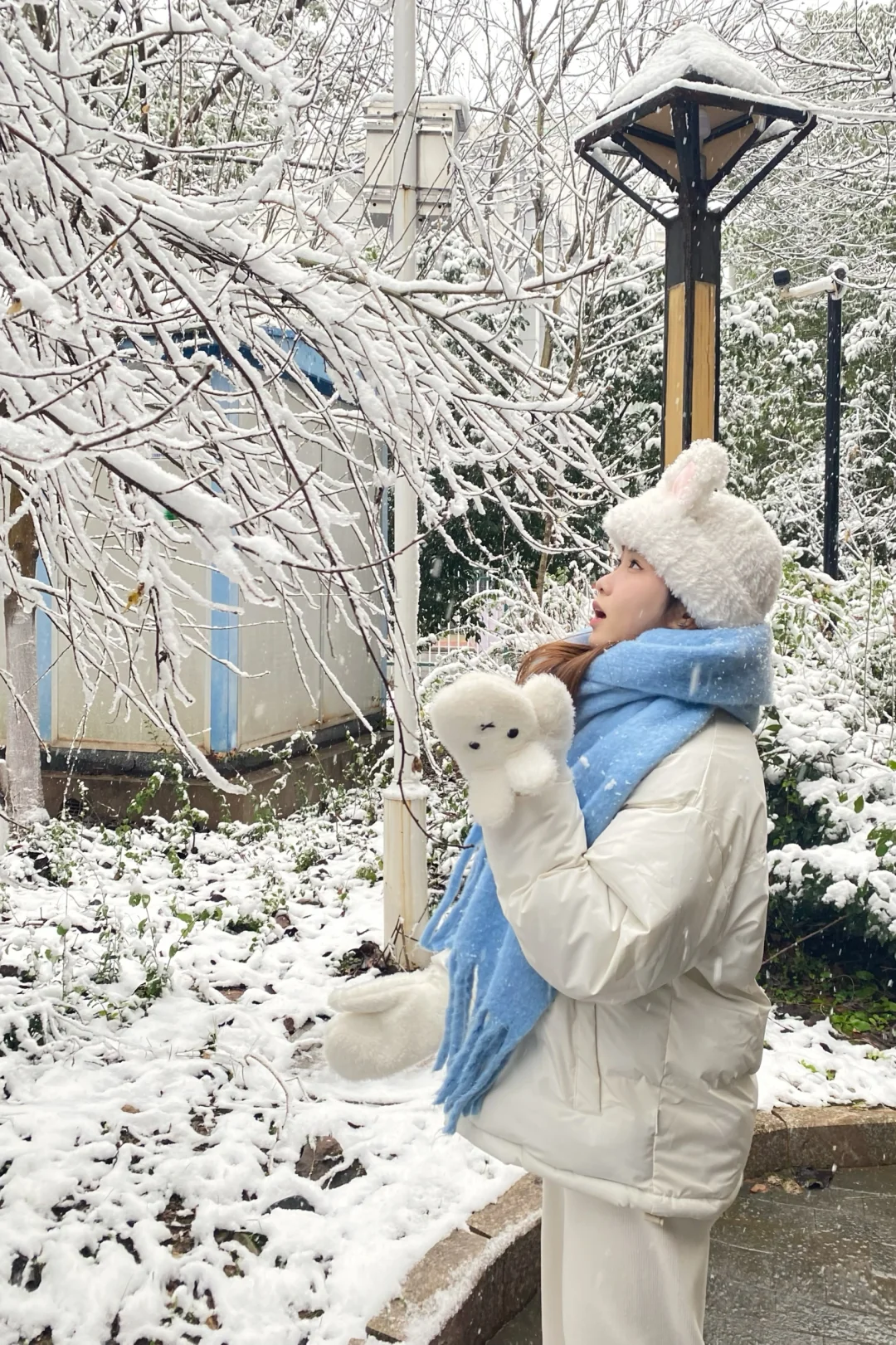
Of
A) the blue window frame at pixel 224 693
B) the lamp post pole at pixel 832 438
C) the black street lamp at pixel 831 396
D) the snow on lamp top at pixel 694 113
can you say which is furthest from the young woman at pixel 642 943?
the lamp post pole at pixel 832 438

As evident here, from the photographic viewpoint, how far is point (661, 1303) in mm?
1553

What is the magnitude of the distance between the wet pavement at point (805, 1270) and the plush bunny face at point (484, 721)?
1809mm

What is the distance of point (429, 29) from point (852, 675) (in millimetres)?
5609

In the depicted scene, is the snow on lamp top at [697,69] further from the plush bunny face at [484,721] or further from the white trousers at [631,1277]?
the white trousers at [631,1277]

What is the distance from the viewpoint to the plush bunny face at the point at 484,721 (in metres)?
1.49

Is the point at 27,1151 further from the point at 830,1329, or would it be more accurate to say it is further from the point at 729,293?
the point at 729,293

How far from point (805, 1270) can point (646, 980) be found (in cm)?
190

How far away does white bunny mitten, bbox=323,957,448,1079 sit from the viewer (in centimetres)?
181

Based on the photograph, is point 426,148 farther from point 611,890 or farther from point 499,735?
point 611,890

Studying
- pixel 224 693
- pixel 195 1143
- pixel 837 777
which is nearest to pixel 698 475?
pixel 195 1143

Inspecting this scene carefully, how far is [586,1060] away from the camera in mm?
1581

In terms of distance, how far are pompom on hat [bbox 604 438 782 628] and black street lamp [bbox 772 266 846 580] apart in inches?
288

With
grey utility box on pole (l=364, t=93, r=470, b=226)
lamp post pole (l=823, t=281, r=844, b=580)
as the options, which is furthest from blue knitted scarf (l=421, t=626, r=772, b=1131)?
lamp post pole (l=823, t=281, r=844, b=580)

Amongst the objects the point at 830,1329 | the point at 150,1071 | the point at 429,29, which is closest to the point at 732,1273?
the point at 830,1329
